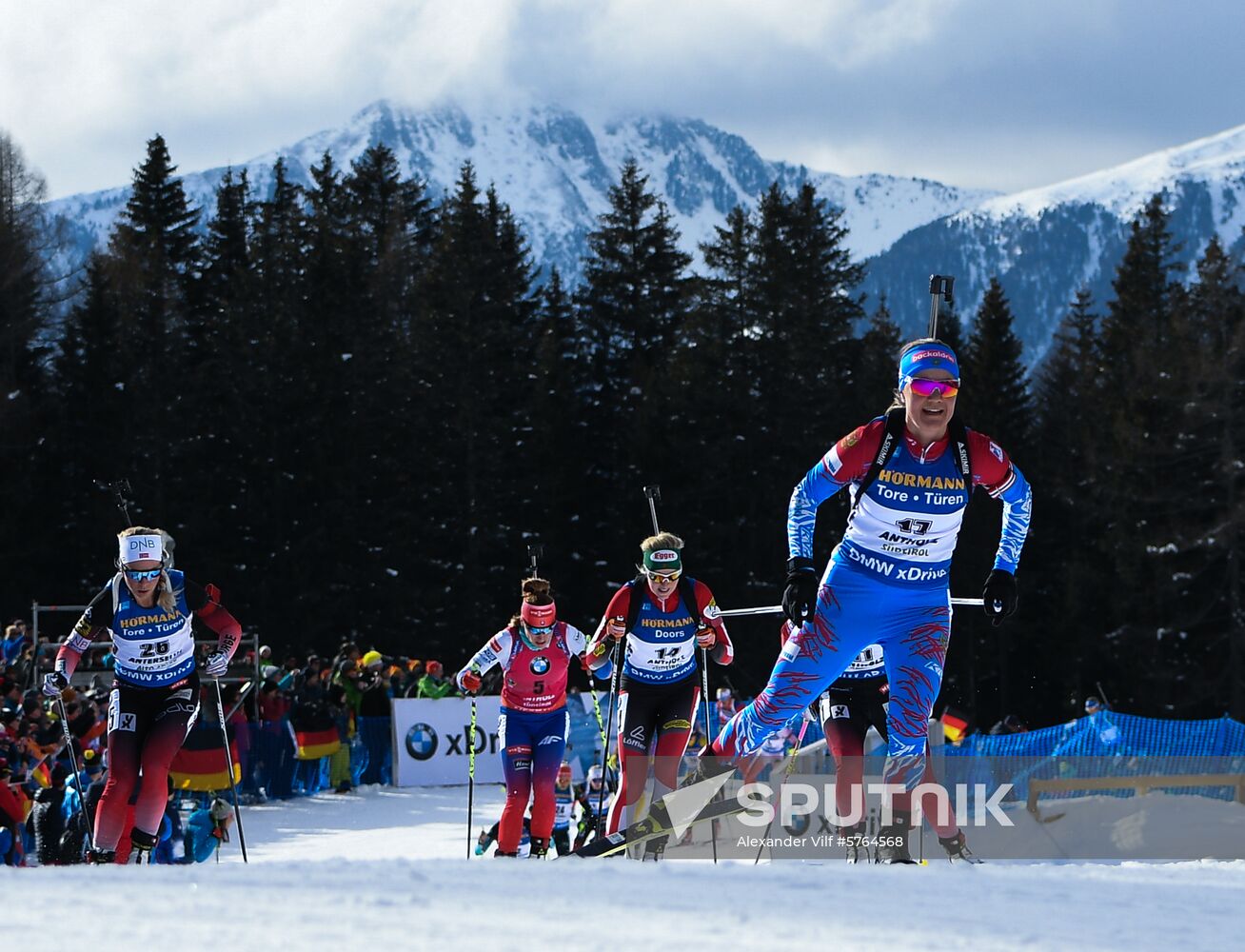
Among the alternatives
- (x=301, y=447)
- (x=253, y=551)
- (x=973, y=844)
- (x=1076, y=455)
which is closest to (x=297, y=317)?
(x=301, y=447)

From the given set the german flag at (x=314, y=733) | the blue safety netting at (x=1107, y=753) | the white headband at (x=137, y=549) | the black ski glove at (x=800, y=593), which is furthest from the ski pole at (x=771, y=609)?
the german flag at (x=314, y=733)

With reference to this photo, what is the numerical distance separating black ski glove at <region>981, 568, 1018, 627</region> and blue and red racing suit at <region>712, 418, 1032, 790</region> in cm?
18

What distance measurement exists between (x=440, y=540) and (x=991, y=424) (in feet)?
52.6

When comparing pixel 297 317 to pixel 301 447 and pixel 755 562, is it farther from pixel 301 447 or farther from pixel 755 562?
pixel 755 562

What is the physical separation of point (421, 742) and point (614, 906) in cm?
1582

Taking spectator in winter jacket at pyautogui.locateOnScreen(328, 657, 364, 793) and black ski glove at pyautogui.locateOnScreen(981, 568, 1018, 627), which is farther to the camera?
spectator in winter jacket at pyautogui.locateOnScreen(328, 657, 364, 793)

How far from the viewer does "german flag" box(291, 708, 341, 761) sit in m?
18.5

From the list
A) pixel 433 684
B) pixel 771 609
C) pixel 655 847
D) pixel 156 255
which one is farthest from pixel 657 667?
pixel 156 255

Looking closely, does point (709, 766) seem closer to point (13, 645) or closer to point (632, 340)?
point (13, 645)

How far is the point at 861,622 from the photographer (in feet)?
21.8

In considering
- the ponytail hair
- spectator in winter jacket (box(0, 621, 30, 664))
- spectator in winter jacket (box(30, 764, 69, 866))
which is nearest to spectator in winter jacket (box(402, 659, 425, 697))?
spectator in winter jacket (box(0, 621, 30, 664))

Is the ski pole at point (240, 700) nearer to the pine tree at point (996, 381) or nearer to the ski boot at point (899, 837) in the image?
the ski boot at point (899, 837)

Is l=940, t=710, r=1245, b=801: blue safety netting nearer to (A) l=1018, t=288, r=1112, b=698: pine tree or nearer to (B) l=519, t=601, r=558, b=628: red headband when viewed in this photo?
(B) l=519, t=601, r=558, b=628: red headband

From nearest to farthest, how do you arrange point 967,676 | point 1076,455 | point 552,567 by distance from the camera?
point 552,567 < point 967,676 < point 1076,455
